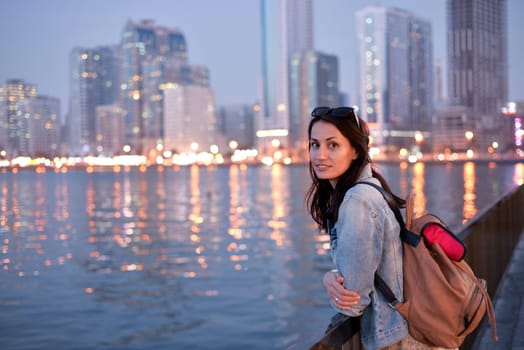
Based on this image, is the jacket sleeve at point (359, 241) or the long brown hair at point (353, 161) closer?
the jacket sleeve at point (359, 241)

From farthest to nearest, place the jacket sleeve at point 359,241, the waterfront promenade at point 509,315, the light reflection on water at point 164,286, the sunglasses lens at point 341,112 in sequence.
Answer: the light reflection on water at point 164,286 → the waterfront promenade at point 509,315 → the sunglasses lens at point 341,112 → the jacket sleeve at point 359,241

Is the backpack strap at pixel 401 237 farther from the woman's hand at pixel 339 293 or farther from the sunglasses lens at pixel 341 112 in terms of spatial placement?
the sunglasses lens at pixel 341 112

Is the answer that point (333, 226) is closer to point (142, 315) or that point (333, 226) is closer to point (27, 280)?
point (142, 315)

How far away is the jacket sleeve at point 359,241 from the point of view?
283 centimetres

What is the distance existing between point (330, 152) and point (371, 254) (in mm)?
553

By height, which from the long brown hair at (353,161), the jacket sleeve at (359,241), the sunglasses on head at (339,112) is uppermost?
the sunglasses on head at (339,112)

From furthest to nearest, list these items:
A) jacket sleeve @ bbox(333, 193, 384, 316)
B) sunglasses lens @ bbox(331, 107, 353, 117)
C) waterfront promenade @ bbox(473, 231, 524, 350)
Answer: waterfront promenade @ bbox(473, 231, 524, 350)
sunglasses lens @ bbox(331, 107, 353, 117)
jacket sleeve @ bbox(333, 193, 384, 316)

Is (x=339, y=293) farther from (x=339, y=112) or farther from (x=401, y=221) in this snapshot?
(x=339, y=112)

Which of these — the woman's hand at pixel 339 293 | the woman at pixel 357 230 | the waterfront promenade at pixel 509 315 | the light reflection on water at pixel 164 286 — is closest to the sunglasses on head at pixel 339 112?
the woman at pixel 357 230

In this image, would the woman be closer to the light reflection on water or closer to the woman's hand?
the woman's hand

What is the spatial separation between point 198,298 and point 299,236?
16.1m

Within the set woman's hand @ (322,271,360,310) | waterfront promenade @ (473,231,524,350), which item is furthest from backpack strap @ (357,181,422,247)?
waterfront promenade @ (473,231,524,350)

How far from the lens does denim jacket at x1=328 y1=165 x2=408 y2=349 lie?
2.84m

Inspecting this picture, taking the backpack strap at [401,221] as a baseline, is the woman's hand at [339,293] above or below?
below
